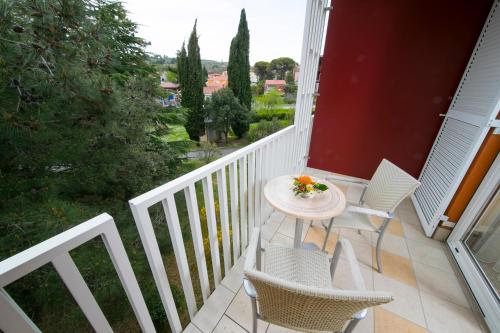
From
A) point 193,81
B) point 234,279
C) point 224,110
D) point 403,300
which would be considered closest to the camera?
point 403,300

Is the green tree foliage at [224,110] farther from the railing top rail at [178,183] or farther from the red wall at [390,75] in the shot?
the railing top rail at [178,183]

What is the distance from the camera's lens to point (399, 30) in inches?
90.4

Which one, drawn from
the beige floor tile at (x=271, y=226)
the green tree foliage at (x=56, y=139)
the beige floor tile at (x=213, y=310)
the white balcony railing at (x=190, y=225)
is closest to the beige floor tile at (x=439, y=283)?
the beige floor tile at (x=271, y=226)

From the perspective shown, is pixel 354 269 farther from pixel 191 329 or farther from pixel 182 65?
pixel 182 65

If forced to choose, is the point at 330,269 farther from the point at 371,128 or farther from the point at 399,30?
the point at 399,30

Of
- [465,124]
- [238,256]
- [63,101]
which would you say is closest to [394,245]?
[465,124]

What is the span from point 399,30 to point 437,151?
1569mm

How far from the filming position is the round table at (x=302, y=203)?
125cm

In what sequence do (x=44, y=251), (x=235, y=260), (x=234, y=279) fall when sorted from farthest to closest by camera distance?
(x=235, y=260) < (x=234, y=279) < (x=44, y=251)

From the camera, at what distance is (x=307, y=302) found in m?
0.64

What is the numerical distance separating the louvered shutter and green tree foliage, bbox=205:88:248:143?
10.5 m

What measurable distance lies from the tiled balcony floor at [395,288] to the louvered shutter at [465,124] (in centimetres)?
41

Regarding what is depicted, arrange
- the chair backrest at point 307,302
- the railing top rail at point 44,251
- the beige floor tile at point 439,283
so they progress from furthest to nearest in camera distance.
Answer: the beige floor tile at point 439,283
the chair backrest at point 307,302
the railing top rail at point 44,251

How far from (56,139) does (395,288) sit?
3.05 metres
